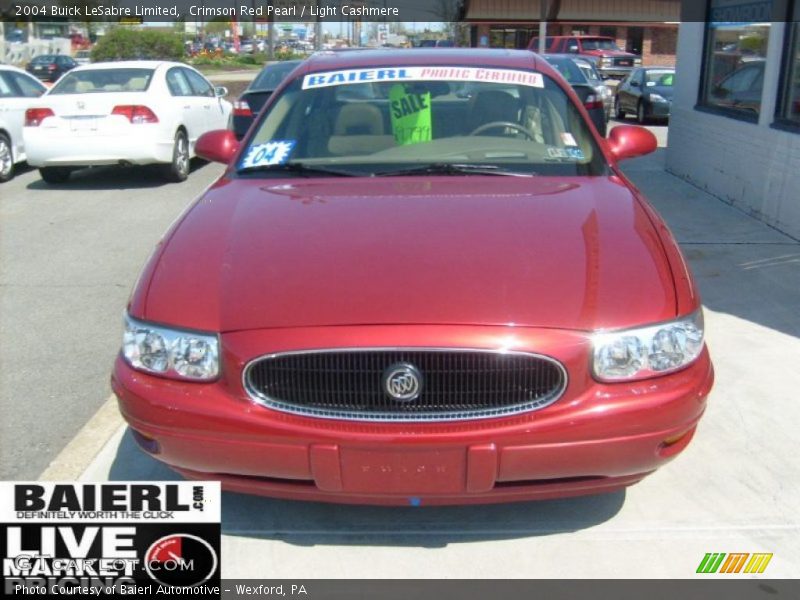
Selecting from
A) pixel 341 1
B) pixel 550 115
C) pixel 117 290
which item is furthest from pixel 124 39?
pixel 550 115

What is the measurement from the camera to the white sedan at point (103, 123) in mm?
10570

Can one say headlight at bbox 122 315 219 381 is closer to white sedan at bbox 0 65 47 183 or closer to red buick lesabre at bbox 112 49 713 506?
red buick lesabre at bbox 112 49 713 506

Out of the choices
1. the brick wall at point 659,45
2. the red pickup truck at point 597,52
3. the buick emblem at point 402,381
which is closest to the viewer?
the buick emblem at point 402,381

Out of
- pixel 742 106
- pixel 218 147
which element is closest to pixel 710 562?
pixel 218 147

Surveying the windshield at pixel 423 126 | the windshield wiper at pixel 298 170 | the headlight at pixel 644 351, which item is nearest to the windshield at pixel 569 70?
the windshield at pixel 423 126

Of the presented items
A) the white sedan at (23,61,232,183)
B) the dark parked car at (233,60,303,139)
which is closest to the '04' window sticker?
the white sedan at (23,61,232,183)

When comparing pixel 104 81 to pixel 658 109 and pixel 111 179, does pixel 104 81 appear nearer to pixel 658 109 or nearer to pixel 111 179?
pixel 111 179

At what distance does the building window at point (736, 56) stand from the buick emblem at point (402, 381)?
6.76m

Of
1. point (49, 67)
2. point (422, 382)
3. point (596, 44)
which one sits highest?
point (596, 44)

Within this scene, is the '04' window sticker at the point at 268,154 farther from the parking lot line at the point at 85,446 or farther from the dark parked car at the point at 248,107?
the dark parked car at the point at 248,107

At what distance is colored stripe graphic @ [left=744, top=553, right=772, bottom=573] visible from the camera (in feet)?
9.80

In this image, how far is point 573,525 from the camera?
3260 millimetres

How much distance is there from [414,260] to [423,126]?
150 cm

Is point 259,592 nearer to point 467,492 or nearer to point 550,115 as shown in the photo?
point 467,492
